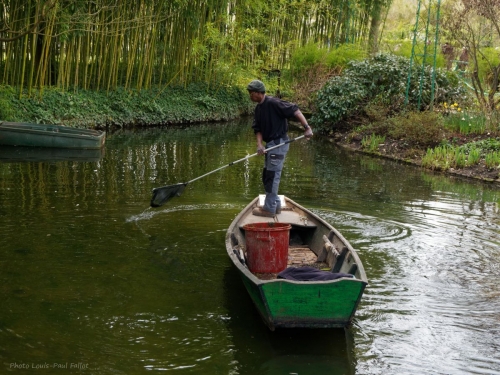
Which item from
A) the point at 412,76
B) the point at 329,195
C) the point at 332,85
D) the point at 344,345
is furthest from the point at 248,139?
the point at 344,345

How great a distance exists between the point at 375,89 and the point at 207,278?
498 inches

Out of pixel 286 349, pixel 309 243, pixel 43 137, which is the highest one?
pixel 43 137

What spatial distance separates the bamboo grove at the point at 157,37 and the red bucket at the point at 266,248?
817cm

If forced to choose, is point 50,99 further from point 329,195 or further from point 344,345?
point 344,345

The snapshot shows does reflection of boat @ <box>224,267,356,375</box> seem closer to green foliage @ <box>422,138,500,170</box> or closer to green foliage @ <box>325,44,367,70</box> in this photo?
green foliage @ <box>422,138,500,170</box>

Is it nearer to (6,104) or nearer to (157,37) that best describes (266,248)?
(6,104)

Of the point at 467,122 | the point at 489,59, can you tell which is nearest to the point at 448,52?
the point at 489,59

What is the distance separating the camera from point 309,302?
16.9 feet

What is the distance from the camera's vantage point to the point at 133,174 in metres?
12.4

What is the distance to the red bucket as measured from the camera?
6.21 m

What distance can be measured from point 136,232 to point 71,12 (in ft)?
30.6

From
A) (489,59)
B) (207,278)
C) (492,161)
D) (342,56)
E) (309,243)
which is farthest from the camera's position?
(342,56)

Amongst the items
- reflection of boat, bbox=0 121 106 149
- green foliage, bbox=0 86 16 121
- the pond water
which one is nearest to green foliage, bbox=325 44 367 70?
reflection of boat, bbox=0 121 106 149

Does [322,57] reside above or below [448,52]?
below
